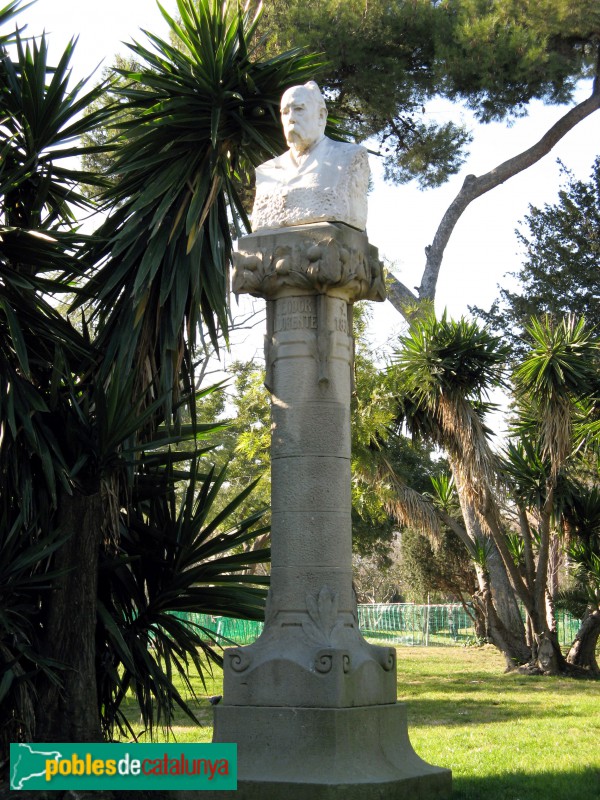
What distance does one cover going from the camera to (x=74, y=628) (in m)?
7.45

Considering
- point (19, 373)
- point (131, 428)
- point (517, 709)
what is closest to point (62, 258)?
point (19, 373)

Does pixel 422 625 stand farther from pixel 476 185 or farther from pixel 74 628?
pixel 74 628

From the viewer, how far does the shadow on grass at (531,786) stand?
6234 mm

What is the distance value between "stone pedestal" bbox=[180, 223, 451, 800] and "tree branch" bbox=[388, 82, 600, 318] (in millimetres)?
12839

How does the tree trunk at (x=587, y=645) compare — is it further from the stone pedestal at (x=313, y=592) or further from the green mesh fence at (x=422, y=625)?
the stone pedestal at (x=313, y=592)

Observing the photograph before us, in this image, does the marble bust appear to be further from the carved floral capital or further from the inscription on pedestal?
the inscription on pedestal

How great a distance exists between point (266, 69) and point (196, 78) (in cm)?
55

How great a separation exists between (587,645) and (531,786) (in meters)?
10.8

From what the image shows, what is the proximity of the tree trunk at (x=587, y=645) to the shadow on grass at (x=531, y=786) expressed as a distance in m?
9.91

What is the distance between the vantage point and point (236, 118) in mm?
8461

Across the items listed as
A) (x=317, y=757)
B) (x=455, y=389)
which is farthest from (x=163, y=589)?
(x=455, y=389)

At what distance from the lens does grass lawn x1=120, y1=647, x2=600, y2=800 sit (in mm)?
6707

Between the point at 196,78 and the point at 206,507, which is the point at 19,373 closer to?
the point at 206,507

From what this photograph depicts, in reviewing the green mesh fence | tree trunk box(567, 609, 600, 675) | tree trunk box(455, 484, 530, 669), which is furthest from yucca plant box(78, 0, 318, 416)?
the green mesh fence
